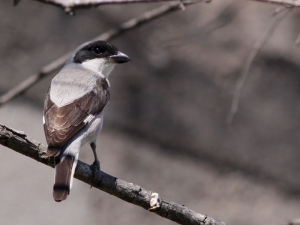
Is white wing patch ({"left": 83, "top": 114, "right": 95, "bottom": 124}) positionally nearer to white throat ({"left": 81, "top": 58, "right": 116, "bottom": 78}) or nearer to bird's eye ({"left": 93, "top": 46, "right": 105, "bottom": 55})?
white throat ({"left": 81, "top": 58, "right": 116, "bottom": 78})

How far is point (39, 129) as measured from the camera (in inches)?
215

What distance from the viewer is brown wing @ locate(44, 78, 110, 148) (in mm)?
3582

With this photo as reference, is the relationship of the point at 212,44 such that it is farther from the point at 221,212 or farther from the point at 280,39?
the point at 221,212

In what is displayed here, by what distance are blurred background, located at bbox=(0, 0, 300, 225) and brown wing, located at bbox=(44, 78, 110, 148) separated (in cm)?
144

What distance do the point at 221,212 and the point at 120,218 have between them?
1018mm

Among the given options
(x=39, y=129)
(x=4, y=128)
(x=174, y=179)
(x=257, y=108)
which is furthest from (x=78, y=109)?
(x=257, y=108)

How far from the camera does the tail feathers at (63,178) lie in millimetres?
3338

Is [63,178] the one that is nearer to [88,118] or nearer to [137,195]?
[137,195]

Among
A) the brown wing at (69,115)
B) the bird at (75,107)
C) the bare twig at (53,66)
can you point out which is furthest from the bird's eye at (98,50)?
the brown wing at (69,115)

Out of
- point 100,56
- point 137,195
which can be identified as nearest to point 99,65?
point 100,56

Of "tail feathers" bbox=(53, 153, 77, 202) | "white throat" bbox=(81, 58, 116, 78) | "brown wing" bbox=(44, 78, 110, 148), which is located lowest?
"tail feathers" bbox=(53, 153, 77, 202)

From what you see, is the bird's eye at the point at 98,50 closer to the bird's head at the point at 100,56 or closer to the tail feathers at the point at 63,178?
the bird's head at the point at 100,56

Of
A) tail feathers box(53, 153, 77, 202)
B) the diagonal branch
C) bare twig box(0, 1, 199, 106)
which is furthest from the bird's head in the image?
the diagonal branch

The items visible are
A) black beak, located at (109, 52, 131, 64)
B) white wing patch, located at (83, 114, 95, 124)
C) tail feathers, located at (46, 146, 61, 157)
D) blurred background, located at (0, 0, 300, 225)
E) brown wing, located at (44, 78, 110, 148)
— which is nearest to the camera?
tail feathers, located at (46, 146, 61, 157)
